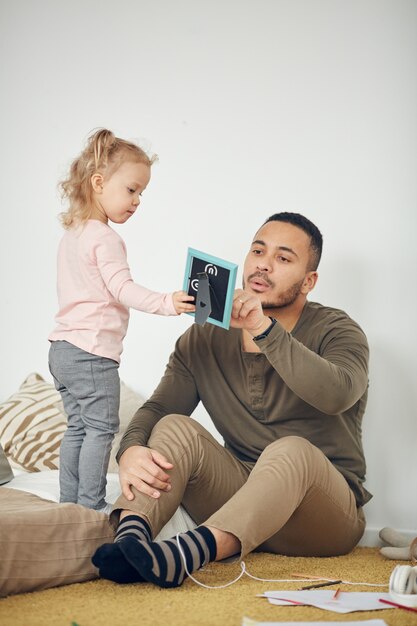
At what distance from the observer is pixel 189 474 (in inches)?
69.5

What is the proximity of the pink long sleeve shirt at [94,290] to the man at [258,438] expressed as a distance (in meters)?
0.25

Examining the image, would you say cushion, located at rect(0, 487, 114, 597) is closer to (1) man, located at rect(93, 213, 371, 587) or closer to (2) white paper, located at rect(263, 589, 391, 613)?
(1) man, located at rect(93, 213, 371, 587)

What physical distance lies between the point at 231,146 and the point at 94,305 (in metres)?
1.00

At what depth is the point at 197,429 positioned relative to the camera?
183 cm

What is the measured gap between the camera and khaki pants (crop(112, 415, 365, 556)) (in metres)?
1.53

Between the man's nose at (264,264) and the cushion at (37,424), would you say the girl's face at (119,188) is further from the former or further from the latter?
the cushion at (37,424)

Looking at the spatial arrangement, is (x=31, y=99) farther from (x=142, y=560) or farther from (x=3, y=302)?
(x=142, y=560)

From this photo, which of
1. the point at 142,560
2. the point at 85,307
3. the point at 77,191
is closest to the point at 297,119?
the point at 77,191

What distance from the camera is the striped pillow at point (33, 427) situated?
2389mm

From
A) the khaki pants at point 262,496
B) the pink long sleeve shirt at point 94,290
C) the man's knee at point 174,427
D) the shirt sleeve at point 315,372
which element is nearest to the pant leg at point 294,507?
the khaki pants at point 262,496

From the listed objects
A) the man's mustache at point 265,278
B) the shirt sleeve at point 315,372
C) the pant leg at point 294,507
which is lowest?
the pant leg at point 294,507

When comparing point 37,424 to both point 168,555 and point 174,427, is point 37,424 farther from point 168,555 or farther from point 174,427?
point 168,555

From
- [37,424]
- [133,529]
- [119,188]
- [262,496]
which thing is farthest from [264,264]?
[37,424]

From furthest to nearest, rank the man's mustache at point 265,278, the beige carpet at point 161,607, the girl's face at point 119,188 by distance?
1. the man's mustache at point 265,278
2. the girl's face at point 119,188
3. the beige carpet at point 161,607
